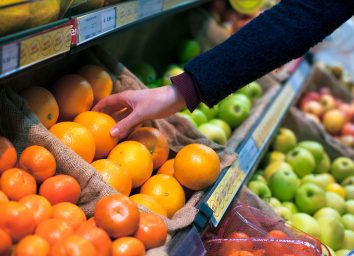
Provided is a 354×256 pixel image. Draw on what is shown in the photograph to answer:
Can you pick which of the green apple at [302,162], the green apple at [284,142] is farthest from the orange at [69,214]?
the green apple at [284,142]

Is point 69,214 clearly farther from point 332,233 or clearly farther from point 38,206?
point 332,233

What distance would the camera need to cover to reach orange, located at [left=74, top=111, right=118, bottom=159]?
1521 millimetres

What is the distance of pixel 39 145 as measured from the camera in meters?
1.35

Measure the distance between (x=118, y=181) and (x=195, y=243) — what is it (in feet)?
0.91

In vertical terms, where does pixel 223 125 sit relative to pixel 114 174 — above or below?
below

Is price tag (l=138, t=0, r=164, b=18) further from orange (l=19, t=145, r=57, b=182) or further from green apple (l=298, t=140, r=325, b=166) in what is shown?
green apple (l=298, t=140, r=325, b=166)

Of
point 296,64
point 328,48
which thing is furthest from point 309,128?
point 328,48

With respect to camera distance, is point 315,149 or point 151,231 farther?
point 315,149

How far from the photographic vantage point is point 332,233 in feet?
6.55

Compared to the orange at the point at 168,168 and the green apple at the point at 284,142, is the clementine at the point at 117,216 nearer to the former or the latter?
the orange at the point at 168,168

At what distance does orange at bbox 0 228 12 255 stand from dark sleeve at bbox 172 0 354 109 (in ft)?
2.20

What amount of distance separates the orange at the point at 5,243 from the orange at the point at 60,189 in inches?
8.7

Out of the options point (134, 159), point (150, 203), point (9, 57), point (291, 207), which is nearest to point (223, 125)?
point (291, 207)

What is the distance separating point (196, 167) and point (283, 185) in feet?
2.95
